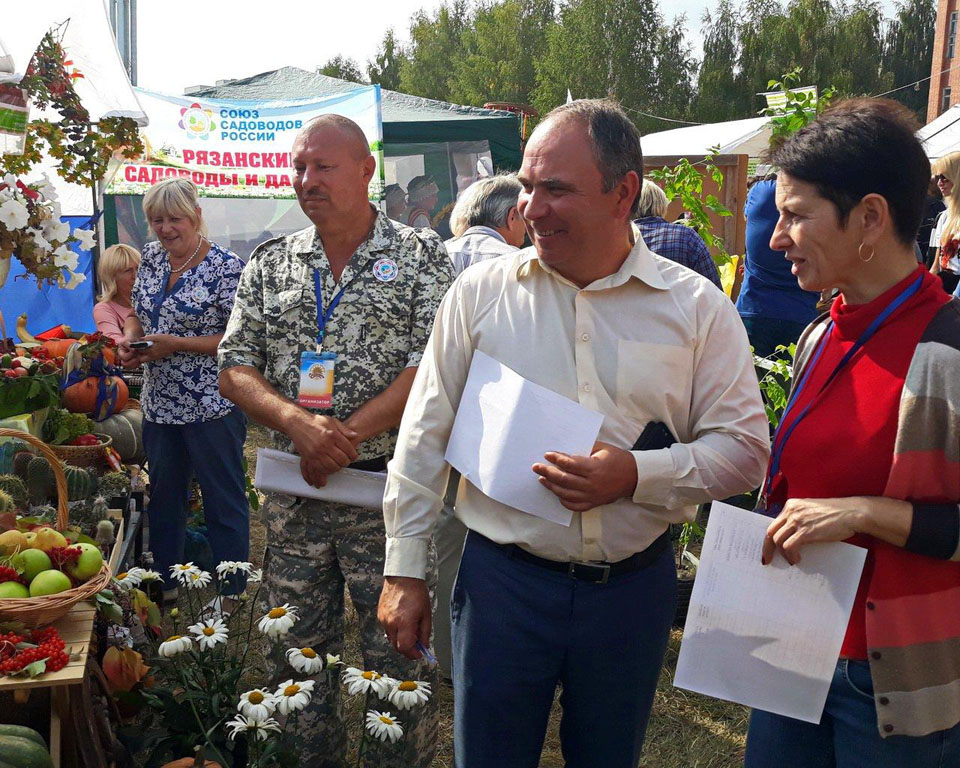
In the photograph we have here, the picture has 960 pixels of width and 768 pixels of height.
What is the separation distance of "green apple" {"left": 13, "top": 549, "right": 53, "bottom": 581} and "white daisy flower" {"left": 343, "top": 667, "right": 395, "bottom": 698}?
93cm

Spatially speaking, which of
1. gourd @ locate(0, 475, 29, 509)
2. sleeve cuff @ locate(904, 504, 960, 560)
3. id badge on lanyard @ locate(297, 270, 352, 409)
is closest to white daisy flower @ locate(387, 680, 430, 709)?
id badge on lanyard @ locate(297, 270, 352, 409)

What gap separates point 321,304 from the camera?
2.94 metres

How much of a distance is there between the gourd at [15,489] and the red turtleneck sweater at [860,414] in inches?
107

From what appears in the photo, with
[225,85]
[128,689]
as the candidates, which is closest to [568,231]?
[128,689]

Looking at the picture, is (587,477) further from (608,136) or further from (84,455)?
(84,455)

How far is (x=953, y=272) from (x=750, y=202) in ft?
7.43

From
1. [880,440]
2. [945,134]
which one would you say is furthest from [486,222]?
[945,134]

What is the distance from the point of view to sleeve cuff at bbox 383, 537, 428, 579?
2.12m

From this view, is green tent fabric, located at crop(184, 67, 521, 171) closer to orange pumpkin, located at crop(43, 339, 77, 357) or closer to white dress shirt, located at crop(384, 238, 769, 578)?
orange pumpkin, located at crop(43, 339, 77, 357)

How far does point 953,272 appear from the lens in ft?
22.5

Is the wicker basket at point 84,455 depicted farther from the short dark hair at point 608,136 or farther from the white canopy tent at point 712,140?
the white canopy tent at point 712,140

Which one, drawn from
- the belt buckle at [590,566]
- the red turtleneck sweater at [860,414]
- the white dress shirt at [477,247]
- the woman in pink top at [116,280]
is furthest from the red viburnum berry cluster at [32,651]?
the woman in pink top at [116,280]

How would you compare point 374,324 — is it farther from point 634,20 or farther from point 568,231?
point 634,20

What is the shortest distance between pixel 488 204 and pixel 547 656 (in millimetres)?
2625
